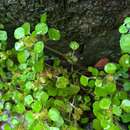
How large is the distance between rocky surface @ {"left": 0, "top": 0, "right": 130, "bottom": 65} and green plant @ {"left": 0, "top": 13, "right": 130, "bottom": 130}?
0.06 meters

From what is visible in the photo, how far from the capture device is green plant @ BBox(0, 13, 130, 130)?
1.48 m

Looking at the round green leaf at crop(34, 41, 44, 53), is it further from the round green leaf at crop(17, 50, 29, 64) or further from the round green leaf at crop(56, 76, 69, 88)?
the round green leaf at crop(56, 76, 69, 88)

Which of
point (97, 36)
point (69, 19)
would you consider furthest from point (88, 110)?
point (69, 19)

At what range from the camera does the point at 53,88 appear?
171 cm

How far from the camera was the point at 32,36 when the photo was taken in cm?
157

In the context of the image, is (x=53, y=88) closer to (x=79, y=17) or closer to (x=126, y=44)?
(x=79, y=17)

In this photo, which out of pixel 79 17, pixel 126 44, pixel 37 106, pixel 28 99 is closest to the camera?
pixel 126 44

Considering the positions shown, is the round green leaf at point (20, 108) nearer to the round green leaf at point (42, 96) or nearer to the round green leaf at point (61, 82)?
the round green leaf at point (42, 96)

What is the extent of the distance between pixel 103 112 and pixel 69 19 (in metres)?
0.52

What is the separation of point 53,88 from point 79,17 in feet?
1.20

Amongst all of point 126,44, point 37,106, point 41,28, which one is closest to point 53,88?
point 37,106

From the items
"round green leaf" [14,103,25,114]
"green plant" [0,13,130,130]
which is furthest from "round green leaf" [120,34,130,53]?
"round green leaf" [14,103,25,114]

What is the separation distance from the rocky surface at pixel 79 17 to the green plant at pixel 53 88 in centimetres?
6

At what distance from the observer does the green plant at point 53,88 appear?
1.48m
